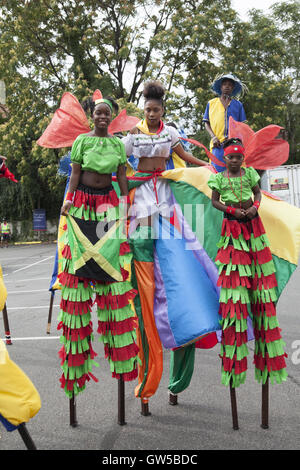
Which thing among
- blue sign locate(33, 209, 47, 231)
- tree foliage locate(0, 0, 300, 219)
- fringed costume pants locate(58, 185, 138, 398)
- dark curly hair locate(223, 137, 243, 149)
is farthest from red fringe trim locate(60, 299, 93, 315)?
blue sign locate(33, 209, 47, 231)

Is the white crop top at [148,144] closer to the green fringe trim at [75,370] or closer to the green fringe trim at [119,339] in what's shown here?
the green fringe trim at [119,339]

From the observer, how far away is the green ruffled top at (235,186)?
262 cm

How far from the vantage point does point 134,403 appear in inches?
119

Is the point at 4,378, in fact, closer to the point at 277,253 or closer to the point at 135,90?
the point at 277,253

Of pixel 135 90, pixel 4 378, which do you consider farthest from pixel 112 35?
pixel 4 378

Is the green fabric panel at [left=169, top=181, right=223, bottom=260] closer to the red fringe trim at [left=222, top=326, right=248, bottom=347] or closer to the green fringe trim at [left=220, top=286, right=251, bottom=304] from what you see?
the green fringe trim at [left=220, top=286, right=251, bottom=304]

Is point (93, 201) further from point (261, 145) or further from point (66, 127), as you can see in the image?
point (261, 145)

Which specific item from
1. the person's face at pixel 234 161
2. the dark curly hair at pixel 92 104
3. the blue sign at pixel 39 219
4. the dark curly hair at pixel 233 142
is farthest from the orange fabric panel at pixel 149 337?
the blue sign at pixel 39 219

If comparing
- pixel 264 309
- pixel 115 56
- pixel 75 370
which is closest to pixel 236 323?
pixel 264 309

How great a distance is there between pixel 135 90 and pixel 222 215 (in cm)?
1569

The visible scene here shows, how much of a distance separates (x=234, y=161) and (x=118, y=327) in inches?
50.9

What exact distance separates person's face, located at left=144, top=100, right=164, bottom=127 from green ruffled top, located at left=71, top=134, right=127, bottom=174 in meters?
0.38

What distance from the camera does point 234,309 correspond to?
253 cm

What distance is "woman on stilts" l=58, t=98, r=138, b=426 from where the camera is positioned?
101 inches
